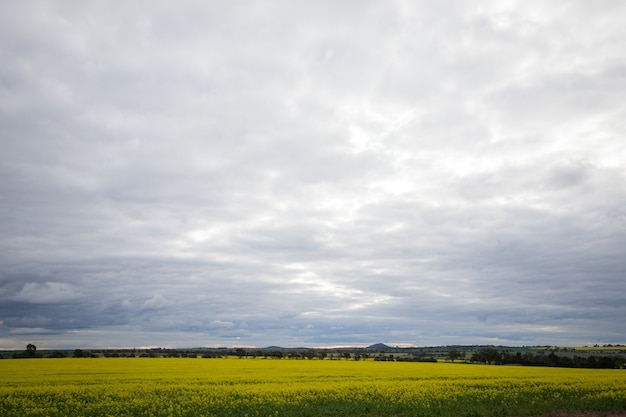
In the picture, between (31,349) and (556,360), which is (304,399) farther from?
(31,349)

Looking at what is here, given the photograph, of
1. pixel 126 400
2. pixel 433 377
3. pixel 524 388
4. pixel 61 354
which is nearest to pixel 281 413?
pixel 126 400

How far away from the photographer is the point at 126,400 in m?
28.3

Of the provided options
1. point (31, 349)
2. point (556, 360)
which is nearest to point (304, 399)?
point (556, 360)

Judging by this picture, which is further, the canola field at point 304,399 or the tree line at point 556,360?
the tree line at point 556,360

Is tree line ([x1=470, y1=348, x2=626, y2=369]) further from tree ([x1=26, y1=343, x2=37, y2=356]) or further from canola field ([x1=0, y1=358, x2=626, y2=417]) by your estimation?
tree ([x1=26, y1=343, x2=37, y2=356])

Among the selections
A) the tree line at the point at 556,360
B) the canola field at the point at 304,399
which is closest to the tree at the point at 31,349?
the canola field at the point at 304,399

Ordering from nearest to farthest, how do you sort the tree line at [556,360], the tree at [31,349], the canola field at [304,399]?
the canola field at [304,399] < the tree line at [556,360] < the tree at [31,349]

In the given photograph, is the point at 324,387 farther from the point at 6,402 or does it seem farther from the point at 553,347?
the point at 553,347

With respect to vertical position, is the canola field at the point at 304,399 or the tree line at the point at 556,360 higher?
the canola field at the point at 304,399

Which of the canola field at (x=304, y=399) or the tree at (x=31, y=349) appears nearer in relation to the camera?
the canola field at (x=304, y=399)

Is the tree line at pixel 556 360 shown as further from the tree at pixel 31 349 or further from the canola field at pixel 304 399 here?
the tree at pixel 31 349

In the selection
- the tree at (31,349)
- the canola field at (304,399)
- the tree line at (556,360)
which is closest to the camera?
the canola field at (304,399)

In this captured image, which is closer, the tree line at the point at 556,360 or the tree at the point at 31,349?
the tree line at the point at 556,360

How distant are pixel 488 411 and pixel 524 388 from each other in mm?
11687
